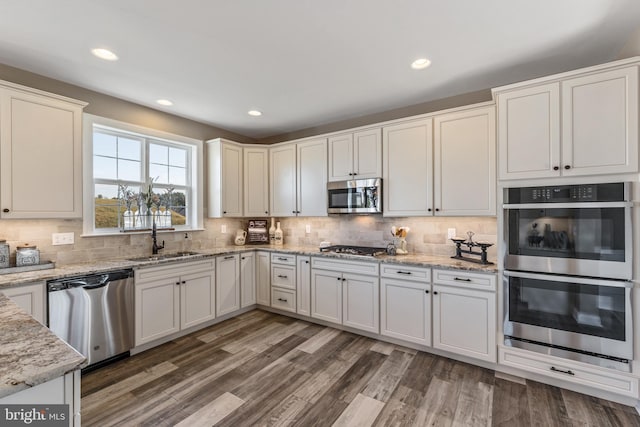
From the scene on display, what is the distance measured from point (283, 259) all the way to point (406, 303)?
169 cm

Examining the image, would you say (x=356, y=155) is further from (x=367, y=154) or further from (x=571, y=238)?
(x=571, y=238)

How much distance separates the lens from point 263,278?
162 inches

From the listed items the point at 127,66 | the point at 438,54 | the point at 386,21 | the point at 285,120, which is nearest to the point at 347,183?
the point at 285,120

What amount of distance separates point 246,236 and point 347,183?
73.7 inches

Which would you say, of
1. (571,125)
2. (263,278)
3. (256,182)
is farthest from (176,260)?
(571,125)

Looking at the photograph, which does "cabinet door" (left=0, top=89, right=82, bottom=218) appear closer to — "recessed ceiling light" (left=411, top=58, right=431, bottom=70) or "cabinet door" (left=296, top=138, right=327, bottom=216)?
"cabinet door" (left=296, top=138, right=327, bottom=216)

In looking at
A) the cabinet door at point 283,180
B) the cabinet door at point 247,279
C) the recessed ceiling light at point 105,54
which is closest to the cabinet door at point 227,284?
the cabinet door at point 247,279

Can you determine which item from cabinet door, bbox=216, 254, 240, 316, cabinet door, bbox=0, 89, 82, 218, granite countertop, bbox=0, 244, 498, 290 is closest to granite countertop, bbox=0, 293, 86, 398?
granite countertop, bbox=0, 244, 498, 290

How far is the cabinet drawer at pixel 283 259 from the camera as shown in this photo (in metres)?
3.83

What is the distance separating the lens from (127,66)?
2.53 m

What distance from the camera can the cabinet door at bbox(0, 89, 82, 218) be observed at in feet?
7.65

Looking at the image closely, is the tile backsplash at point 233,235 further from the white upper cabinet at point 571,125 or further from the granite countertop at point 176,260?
the white upper cabinet at point 571,125

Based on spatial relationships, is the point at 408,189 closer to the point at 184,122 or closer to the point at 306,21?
the point at 306,21

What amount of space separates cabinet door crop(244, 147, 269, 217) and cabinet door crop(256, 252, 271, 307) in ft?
2.24
